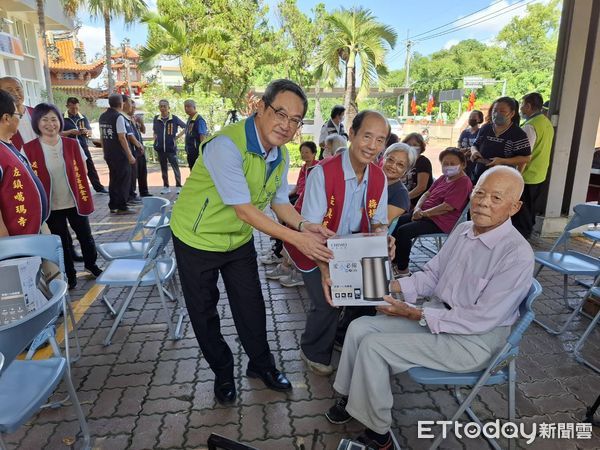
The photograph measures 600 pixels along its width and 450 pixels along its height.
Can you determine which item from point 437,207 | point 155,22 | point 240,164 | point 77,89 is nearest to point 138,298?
point 240,164

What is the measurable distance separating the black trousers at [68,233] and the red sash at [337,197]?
2.65 metres

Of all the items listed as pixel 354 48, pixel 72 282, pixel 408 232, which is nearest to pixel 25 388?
pixel 72 282

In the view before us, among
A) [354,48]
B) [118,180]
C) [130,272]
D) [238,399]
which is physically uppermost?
[354,48]

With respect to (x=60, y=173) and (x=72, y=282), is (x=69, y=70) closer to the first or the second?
(x=60, y=173)

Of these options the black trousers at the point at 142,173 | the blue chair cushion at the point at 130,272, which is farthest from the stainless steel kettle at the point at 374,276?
the black trousers at the point at 142,173

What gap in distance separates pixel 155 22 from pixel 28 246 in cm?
1450

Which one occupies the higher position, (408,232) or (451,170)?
(451,170)

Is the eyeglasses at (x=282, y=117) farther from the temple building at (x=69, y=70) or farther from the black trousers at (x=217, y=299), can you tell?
the temple building at (x=69, y=70)

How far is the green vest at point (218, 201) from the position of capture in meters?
1.97

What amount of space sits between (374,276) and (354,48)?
14.2 metres

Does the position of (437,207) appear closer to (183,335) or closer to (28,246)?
(183,335)

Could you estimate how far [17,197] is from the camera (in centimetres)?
276

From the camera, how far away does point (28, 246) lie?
2533mm

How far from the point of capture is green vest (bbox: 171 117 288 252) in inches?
77.7
